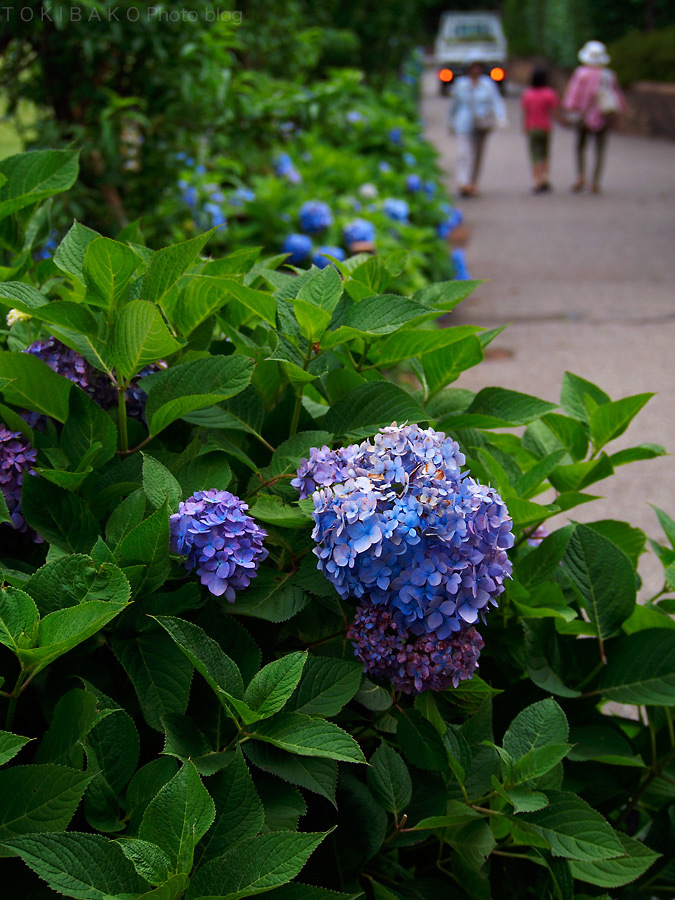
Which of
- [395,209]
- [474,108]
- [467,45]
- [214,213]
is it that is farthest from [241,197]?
[467,45]

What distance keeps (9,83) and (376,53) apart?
10383mm

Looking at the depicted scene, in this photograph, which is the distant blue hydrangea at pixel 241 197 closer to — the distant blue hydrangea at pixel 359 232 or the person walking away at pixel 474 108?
the distant blue hydrangea at pixel 359 232

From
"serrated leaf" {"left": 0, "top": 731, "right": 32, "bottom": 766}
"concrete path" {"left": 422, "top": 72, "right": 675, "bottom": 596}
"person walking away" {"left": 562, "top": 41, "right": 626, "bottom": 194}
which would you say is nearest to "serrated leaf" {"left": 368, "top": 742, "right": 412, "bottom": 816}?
"serrated leaf" {"left": 0, "top": 731, "right": 32, "bottom": 766}

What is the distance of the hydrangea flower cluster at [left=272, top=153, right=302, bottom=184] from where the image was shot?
283 inches

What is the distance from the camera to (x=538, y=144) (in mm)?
13758

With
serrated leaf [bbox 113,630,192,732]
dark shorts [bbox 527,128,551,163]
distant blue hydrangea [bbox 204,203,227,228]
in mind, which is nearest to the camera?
serrated leaf [bbox 113,630,192,732]

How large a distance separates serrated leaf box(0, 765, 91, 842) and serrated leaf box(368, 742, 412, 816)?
0.38m

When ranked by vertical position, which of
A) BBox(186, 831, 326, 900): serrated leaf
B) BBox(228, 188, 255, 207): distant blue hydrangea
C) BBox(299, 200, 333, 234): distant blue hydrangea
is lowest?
BBox(299, 200, 333, 234): distant blue hydrangea

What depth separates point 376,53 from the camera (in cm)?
1434

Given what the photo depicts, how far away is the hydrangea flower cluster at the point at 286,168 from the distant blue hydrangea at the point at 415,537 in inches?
250

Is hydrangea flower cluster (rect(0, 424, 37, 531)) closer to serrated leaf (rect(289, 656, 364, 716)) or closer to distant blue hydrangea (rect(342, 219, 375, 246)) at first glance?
serrated leaf (rect(289, 656, 364, 716))

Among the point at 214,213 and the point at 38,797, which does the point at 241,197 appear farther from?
the point at 38,797

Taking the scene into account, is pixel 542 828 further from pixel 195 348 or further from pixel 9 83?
pixel 9 83

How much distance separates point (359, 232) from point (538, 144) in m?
8.44
